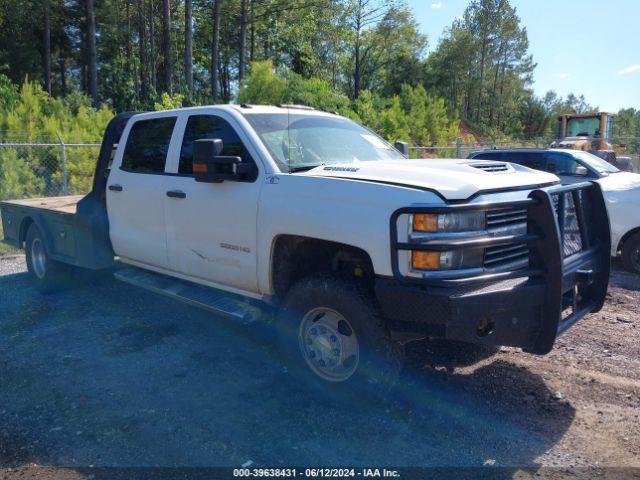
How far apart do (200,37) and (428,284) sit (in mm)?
37860

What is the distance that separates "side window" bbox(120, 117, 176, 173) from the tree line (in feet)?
41.4

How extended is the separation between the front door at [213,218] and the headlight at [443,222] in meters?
1.40

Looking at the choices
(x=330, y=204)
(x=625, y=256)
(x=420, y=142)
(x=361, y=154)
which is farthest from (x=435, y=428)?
(x=420, y=142)

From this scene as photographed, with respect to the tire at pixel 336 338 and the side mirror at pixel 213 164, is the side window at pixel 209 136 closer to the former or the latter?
the side mirror at pixel 213 164

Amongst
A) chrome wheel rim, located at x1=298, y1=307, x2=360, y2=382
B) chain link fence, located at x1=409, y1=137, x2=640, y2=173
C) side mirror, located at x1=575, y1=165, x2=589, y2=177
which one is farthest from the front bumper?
chain link fence, located at x1=409, y1=137, x2=640, y2=173

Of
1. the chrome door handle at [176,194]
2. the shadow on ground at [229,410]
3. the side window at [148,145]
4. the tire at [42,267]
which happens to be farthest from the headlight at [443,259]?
the tire at [42,267]

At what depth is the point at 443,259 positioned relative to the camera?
10.7 ft

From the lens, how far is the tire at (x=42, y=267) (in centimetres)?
682

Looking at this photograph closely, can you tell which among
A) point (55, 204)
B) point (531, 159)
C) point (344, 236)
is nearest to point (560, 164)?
point (531, 159)

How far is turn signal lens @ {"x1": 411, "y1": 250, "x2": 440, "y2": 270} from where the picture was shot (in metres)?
3.23

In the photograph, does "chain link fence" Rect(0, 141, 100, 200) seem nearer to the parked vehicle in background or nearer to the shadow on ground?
the shadow on ground

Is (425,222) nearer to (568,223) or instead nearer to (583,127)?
(568,223)

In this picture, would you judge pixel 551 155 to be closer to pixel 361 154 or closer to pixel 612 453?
pixel 361 154

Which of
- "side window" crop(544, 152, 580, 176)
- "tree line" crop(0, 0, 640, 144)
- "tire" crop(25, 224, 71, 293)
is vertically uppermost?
"tree line" crop(0, 0, 640, 144)
